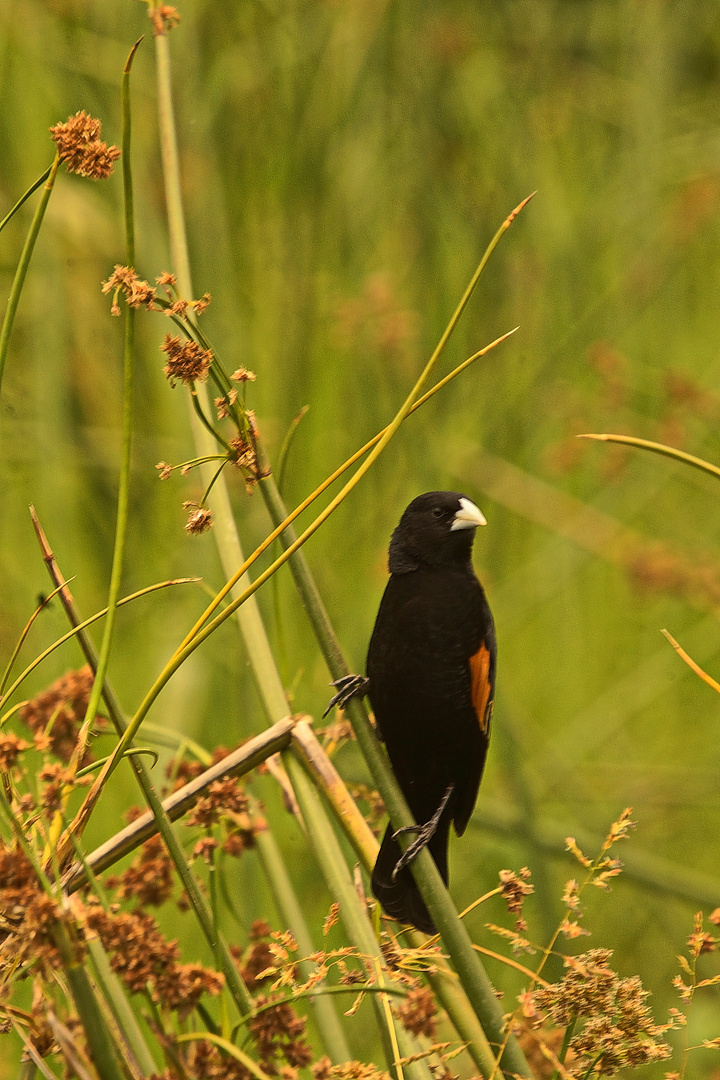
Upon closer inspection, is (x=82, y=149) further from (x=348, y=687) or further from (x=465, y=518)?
(x=465, y=518)

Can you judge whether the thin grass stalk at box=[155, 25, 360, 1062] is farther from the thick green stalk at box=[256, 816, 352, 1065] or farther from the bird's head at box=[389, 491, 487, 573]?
the bird's head at box=[389, 491, 487, 573]

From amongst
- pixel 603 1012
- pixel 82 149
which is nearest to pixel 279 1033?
pixel 603 1012

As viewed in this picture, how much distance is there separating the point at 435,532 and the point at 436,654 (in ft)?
0.70

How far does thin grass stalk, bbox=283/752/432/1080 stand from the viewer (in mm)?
982

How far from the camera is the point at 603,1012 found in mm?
905

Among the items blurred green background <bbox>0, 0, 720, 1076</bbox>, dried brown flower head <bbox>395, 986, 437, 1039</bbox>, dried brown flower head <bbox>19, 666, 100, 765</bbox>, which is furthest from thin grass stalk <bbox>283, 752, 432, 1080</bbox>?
blurred green background <bbox>0, 0, 720, 1076</bbox>

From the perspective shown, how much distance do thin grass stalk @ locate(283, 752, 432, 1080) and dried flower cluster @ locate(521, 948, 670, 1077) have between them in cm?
13

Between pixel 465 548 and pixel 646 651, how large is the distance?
1533 mm

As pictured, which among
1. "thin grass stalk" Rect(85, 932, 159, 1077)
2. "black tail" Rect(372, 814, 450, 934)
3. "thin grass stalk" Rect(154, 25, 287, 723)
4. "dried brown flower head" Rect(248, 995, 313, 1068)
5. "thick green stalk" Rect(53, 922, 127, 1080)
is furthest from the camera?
"black tail" Rect(372, 814, 450, 934)

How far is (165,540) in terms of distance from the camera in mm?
2748

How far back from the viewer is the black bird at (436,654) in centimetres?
187

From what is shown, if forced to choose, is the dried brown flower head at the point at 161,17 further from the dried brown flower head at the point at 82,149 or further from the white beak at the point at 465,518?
the white beak at the point at 465,518

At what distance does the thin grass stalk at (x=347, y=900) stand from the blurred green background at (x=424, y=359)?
1.08 meters

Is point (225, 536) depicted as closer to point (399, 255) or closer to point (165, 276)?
point (165, 276)
